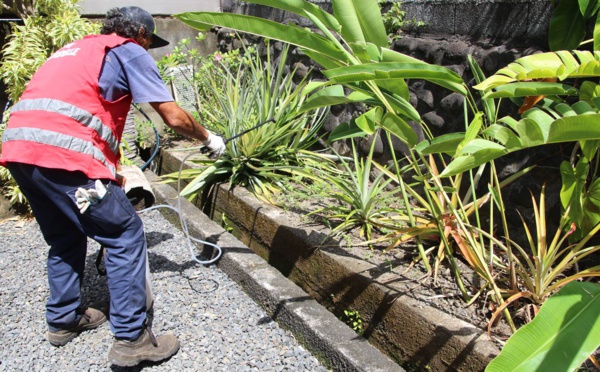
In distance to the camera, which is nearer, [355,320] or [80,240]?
[80,240]

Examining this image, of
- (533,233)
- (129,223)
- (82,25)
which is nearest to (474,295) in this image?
(533,233)

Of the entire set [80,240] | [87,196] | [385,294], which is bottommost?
[80,240]

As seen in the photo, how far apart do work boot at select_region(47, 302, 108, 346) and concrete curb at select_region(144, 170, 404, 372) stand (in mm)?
864

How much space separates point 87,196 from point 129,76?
639 millimetres

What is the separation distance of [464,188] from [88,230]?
244 cm

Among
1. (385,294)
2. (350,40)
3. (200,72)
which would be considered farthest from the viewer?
(200,72)

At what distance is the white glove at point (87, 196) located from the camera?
104 inches

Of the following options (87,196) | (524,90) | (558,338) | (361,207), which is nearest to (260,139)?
(361,207)

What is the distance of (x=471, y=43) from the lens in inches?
152

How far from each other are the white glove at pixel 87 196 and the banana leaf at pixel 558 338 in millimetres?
1924

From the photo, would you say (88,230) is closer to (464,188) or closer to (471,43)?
(464,188)

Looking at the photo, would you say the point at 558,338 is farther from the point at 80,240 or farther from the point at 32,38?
the point at 32,38

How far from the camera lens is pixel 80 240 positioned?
122 inches

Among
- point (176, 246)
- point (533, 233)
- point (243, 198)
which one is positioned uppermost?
point (533, 233)
